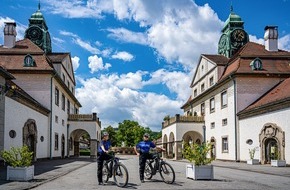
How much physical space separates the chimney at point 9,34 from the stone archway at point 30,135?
1185 centimetres

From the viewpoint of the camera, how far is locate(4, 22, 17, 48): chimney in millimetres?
36737

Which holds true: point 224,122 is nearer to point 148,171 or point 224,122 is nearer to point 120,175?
point 148,171

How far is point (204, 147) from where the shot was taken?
14180mm

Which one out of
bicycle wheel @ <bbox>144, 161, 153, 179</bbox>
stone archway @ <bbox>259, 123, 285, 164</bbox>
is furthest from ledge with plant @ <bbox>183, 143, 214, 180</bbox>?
stone archway @ <bbox>259, 123, 285, 164</bbox>

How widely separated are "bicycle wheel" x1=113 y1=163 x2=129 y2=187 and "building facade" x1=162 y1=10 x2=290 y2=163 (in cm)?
1585

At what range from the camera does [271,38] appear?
122 feet

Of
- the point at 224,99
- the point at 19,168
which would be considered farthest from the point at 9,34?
the point at 19,168

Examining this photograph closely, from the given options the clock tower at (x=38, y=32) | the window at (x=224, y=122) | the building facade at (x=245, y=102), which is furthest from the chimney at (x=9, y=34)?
the window at (x=224, y=122)

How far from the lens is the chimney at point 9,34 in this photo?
3674cm

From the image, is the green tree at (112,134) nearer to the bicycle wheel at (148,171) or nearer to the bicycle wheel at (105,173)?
the bicycle wheel at (148,171)

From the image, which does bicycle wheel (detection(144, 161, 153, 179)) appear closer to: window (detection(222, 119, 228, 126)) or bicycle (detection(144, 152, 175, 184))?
bicycle (detection(144, 152, 175, 184))

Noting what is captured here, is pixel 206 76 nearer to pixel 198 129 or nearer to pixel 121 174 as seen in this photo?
pixel 198 129

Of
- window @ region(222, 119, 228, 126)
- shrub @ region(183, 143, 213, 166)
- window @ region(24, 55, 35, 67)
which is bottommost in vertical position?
shrub @ region(183, 143, 213, 166)

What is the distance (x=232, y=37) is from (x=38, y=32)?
2373 centimetres
